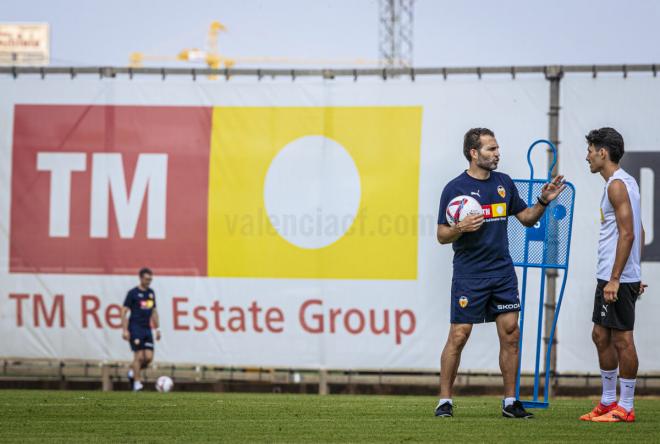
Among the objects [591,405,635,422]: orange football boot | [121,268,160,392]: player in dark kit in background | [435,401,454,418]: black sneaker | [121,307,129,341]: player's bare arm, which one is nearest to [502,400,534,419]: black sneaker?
[435,401,454,418]: black sneaker

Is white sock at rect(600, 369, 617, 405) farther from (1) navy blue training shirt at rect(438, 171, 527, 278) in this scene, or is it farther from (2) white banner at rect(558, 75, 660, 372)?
(2) white banner at rect(558, 75, 660, 372)

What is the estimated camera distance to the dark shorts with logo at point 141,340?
47.3ft

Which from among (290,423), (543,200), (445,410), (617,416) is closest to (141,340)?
(290,423)

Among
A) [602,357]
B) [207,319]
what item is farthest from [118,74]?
[602,357]

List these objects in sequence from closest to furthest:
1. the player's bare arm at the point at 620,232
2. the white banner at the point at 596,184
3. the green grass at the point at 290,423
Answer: the green grass at the point at 290,423, the player's bare arm at the point at 620,232, the white banner at the point at 596,184

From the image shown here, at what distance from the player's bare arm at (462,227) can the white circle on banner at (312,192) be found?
6.41 m

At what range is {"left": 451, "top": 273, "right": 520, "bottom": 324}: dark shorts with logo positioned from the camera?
311 inches

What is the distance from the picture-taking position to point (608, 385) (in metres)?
7.90

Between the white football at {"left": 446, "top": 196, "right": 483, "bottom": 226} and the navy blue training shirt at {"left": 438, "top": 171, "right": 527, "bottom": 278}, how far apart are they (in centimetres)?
6

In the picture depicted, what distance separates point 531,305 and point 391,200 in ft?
7.23

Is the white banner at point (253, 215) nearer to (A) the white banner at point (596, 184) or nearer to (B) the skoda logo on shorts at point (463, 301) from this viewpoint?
(A) the white banner at point (596, 184)

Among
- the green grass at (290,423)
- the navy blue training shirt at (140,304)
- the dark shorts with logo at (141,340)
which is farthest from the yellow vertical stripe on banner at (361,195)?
the green grass at (290,423)

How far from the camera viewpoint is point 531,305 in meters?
13.7

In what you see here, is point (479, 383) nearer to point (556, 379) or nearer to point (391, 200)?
point (556, 379)
